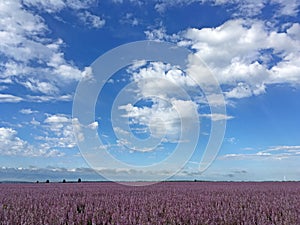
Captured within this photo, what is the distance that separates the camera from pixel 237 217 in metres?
5.73

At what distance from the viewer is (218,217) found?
5551mm

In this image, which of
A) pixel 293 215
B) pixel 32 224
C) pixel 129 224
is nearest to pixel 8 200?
pixel 32 224

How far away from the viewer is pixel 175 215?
18.5 feet

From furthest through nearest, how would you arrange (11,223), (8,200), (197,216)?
(8,200)
(197,216)
(11,223)

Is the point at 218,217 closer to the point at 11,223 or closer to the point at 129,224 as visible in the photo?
the point at 129,224

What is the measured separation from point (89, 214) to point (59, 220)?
2.77ft

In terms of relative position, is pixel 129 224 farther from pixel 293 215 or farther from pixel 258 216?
pixel 293 215

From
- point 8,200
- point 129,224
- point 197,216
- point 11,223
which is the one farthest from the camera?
point 8,200

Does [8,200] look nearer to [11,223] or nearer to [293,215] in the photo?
[11,223]

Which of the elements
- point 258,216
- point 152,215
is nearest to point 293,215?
point 258,216

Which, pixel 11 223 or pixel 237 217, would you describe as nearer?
pixel 11 223

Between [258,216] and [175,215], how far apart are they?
1273 millimetres

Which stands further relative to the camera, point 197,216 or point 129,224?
point 197,216

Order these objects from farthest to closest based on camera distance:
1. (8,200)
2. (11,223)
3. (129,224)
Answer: (8,200) → (11,223) → (129,224)
